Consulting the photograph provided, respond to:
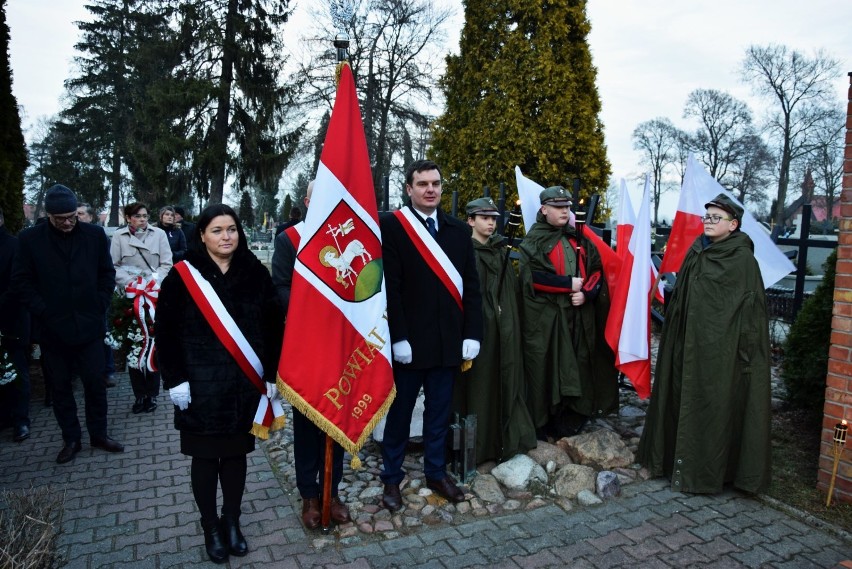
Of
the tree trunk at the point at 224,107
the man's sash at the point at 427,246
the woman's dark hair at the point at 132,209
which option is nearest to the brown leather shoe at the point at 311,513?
the man's sash at the point at 427,246

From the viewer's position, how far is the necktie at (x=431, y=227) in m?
3.73

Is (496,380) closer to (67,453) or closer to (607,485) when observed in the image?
(607,485)

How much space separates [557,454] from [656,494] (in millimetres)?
745

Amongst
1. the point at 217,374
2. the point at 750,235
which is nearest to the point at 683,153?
the point at 750,235

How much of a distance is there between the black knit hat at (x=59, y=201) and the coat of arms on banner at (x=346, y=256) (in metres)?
2.33

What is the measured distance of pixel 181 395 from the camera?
2.97 metres

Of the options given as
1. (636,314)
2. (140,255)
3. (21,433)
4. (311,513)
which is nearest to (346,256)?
(311,513)

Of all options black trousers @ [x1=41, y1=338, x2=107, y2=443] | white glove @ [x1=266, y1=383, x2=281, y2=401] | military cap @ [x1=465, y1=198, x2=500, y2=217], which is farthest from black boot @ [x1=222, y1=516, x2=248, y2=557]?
military cap @ [x1=465, y1=198, x2=500, y2=217]

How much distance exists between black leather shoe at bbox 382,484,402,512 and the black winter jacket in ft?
3.56

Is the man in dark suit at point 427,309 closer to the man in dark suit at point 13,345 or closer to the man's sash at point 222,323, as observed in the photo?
the man's sash at point 222,323

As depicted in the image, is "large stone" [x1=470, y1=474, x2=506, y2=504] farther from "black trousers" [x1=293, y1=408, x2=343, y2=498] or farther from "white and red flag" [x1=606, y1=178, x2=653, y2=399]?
"white and red flag" [x1=606, y1=178, x2=653, y2=399]

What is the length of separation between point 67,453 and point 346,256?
2.90m

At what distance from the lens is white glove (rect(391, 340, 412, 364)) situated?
11.6ft

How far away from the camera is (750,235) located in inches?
176
